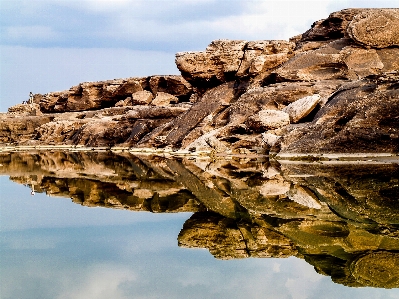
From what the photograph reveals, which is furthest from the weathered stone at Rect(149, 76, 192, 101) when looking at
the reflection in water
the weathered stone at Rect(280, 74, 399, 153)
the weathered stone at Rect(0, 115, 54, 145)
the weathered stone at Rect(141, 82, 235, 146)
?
the reflection in water

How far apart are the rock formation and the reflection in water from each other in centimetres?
514

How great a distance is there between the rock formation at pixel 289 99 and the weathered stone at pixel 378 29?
0.06 m

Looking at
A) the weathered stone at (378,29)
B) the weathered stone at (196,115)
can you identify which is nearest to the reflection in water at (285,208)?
the weathered stone at (196,115)

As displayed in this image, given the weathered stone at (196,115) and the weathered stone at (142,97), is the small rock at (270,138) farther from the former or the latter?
the weathered stone at (142,97)

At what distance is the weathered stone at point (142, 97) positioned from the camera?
57219 mm

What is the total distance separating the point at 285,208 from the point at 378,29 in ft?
85.7

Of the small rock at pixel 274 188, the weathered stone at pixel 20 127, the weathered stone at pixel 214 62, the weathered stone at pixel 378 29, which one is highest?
the weathered stone at pixel 378 29

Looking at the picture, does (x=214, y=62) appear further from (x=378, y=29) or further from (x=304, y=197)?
(x=304, y=197)

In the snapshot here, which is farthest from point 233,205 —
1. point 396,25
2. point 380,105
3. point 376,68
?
point 396,25

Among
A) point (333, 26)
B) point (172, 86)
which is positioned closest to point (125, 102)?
point (172, 86)

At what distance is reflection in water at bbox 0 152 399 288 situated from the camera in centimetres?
611

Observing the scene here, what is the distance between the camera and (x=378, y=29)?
32.6 m

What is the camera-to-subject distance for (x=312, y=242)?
6.88 m

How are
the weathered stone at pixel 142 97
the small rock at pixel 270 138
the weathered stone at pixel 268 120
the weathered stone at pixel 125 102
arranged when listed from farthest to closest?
the weathered stone at pixel 125 102 → the weathered stone at pixel 142 97 → the weathered stone at pixel 268 120 → the small rock at pixel 270 138
